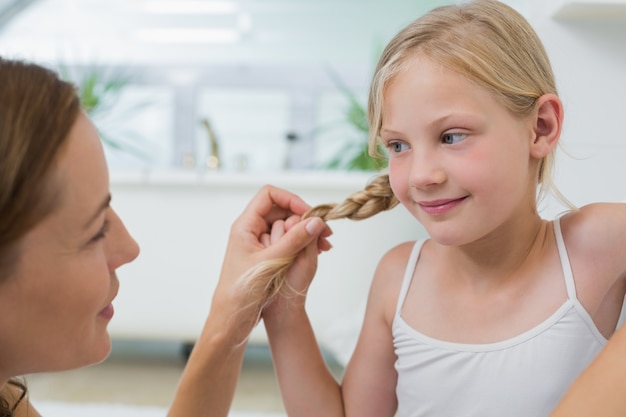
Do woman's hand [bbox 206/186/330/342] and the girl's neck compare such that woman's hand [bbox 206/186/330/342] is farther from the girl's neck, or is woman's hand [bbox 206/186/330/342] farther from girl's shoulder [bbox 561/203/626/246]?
girl's shoulder [bbox 561/203/626/246]

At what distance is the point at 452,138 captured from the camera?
38.6 inches

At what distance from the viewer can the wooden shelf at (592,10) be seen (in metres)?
1.27

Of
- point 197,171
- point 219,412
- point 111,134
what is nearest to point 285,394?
point 219,412

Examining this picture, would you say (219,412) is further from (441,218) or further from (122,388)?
(122,388)

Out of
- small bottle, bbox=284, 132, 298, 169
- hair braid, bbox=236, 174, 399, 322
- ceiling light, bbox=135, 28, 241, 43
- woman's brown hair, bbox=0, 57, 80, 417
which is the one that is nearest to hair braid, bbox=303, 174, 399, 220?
hair braid, bbox=236, 174, 399, 322

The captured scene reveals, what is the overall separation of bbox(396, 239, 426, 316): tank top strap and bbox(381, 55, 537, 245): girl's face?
19 cm

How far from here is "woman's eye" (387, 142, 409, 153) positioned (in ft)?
3.38

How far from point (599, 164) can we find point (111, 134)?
3.52 meters

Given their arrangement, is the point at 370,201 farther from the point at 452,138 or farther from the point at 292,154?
the point at 292,154

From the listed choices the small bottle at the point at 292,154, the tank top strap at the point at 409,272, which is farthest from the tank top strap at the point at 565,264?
the small bottle at the point at 292,154

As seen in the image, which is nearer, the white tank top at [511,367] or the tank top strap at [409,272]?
the white tank top at [511,367]

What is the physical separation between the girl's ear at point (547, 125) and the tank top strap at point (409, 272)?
27 cm

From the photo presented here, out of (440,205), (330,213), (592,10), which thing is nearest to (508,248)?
(440,205)

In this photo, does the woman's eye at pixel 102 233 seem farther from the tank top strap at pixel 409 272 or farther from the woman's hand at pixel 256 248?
the tank top strap at pixel 409 272
